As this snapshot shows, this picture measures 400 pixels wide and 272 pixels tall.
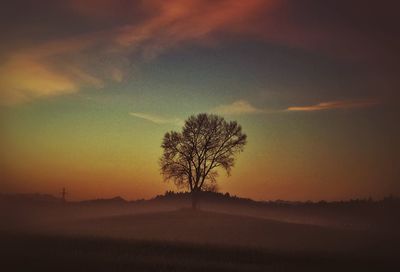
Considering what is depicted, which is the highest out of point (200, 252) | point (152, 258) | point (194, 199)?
point (194, 199)

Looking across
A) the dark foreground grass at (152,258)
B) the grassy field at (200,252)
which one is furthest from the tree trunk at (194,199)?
the dark foreground grass at (152,258)

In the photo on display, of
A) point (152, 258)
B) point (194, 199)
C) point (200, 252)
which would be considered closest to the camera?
point (152, 258)

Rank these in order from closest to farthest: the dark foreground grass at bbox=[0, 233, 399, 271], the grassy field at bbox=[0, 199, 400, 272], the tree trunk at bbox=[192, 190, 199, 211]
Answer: the dark foreground grass at bbox=[0, 233, 399, 271] → the grassy field at bbox=[0, 199, 400, 272] → the tree trunk at bbox=[192, 190, 199, 211]

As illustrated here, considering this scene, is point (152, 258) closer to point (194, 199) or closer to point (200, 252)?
point (200, 252)

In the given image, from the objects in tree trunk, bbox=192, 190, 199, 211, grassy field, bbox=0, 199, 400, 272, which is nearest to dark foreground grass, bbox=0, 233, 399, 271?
grassy field, bbox=0, 199, 400, 272

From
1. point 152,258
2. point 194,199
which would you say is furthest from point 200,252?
point 194,199

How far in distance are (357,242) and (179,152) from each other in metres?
26.1

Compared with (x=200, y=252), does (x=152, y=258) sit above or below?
below

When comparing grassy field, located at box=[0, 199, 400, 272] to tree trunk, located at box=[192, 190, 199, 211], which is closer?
grassy field, located at box=[0, 199, 400, 272]

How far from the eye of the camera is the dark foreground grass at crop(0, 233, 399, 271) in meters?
23.2

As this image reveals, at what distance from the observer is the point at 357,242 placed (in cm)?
4384

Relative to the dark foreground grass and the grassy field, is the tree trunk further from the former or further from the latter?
the dark foreground grass

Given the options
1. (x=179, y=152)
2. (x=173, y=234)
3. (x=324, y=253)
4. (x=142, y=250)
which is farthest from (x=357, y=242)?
(x=179, y=152)

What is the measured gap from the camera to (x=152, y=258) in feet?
87.6
